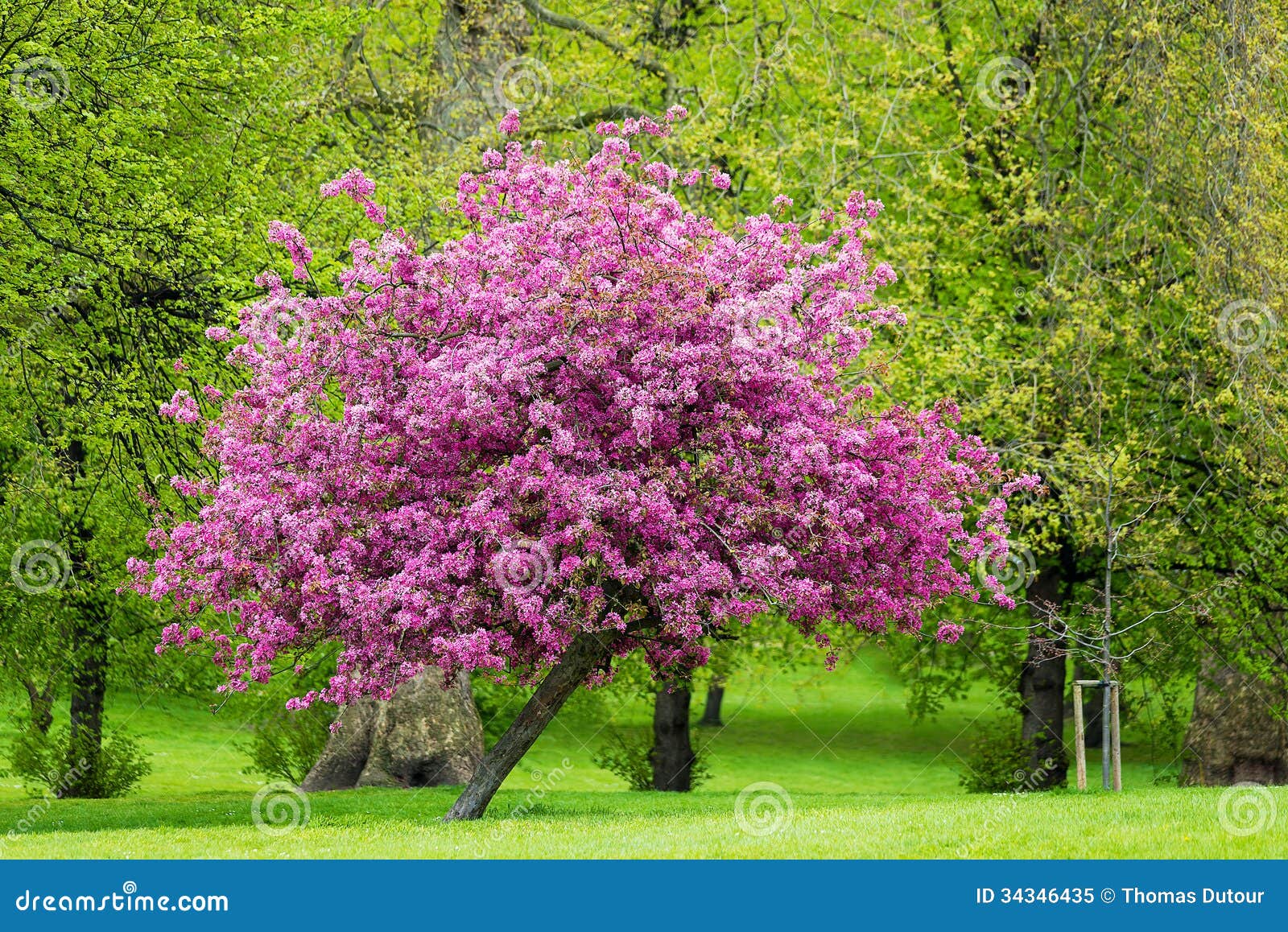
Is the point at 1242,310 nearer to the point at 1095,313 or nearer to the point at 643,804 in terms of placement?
the point at 1095,313

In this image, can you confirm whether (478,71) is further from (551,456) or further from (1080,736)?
(1080,736)

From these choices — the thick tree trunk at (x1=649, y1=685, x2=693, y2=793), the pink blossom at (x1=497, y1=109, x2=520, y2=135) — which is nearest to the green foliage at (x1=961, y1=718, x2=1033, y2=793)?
the thick tree trunk at (x1=649, y1=685, x2=693, y2=793)

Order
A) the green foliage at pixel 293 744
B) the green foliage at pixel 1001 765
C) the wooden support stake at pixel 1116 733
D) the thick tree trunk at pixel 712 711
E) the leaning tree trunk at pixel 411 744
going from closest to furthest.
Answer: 1. the wooden support stake at pixel 1116 733
2. the leaning tree trunk at pixel 411 744
3. the green foliage at pixel 1001 765
4. the green foliage at pixel 293 744
5. the thick tree trunk at pixel 712 711

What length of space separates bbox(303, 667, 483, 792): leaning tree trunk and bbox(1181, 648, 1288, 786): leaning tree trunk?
1093 cm

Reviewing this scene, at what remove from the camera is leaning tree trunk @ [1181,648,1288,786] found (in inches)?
861

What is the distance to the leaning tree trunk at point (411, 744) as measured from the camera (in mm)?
21547

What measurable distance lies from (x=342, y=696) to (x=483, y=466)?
253cm

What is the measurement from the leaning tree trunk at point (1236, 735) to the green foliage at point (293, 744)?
14.2m

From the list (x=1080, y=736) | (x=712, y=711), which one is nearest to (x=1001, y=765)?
(x=1080, y=736)

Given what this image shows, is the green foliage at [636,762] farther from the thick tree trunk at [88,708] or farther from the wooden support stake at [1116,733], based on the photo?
the wooden support stake at [1116,733]

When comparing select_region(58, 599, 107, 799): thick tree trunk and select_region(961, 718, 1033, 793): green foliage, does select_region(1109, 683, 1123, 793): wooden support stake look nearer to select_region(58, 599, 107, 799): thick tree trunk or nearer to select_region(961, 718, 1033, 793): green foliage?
select_region(961, 718, 1033, 793): green foliage

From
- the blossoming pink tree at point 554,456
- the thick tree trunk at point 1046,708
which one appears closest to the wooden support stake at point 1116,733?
the blossoming pink tree at point 554,456

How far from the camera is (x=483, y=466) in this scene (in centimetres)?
1399

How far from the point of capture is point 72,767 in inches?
896
